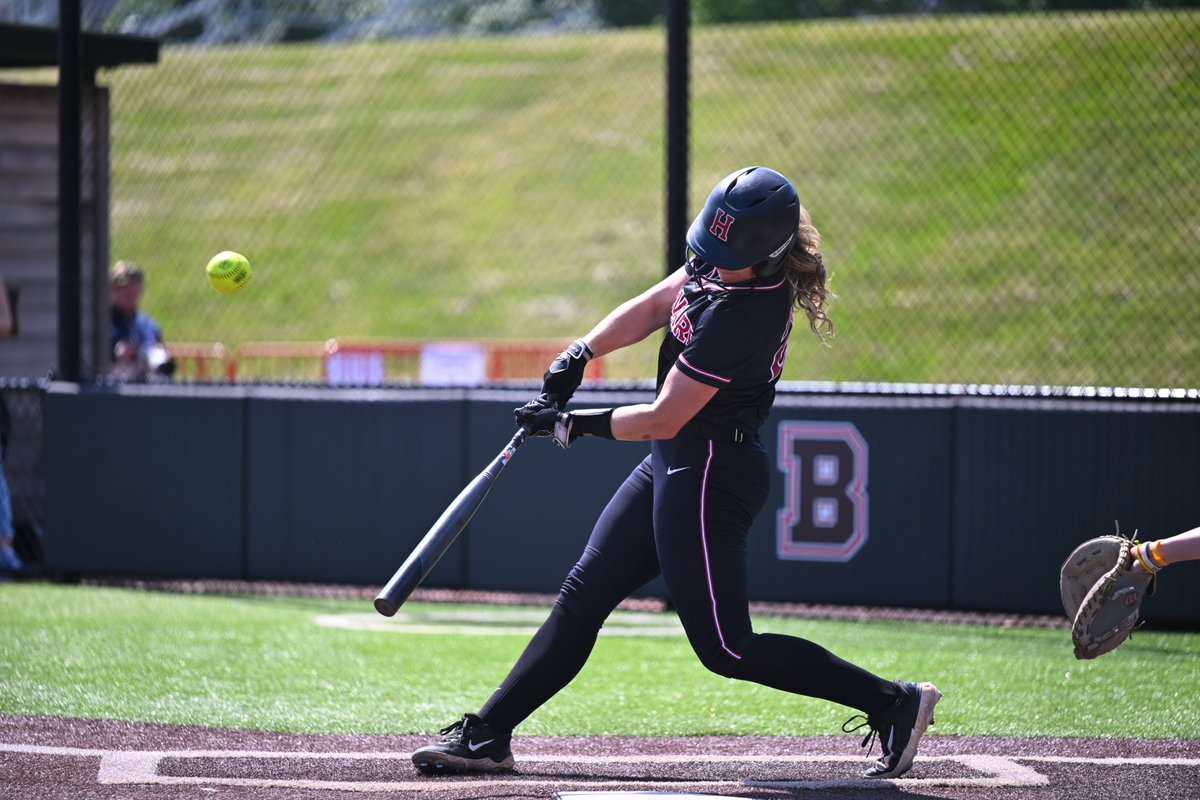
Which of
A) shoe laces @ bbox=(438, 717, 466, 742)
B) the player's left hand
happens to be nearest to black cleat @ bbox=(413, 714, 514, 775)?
shoe laces @ bbox=(438, 717, 466, 742)

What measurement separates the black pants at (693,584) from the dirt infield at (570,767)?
11.1 inches

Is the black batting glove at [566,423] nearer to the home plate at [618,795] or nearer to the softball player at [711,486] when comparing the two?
the softball player at [711,486]

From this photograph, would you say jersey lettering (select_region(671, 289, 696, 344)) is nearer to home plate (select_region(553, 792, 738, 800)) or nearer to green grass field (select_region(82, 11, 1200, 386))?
home plate (select_region(553, 792, 738, 800))

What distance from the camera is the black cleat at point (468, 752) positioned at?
3.96 m

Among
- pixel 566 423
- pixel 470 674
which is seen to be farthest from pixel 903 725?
pixel 470 674

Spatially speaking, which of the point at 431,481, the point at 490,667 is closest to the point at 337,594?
the point at 431,481

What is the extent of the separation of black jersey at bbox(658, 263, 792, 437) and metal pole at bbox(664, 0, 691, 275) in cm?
356

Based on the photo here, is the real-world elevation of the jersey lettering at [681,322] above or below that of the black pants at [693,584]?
above

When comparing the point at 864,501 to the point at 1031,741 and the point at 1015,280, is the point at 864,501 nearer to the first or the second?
the point at 1031,741

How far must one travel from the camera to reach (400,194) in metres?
24.5

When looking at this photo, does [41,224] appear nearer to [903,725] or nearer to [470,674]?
[470,674]

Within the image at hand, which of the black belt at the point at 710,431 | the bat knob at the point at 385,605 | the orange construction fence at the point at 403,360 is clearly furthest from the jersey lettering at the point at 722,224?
the orange construction fence at the point at 403,360

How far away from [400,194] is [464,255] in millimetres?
2240

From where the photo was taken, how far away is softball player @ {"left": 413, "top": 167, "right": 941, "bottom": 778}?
12.1 ft
